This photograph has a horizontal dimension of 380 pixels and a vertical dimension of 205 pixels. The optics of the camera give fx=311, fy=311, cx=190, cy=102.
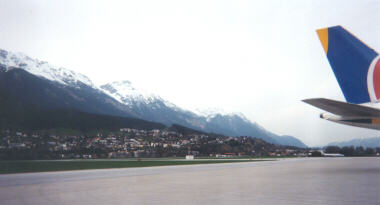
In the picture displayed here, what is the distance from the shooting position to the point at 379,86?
1468 centimetres

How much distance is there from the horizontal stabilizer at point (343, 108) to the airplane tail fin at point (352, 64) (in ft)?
2.54

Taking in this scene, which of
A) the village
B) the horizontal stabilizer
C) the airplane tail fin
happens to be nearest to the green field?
the village

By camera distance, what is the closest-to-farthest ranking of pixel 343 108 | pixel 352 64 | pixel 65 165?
pixel 343 108 → pixel 352 64 → pixel 65 165

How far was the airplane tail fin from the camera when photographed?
578 inches

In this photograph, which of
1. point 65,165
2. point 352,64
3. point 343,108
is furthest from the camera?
point 65,165

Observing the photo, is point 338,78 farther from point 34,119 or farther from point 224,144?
point 224,144

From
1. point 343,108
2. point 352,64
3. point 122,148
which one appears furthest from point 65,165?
point 122,148

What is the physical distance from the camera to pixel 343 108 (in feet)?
45.2

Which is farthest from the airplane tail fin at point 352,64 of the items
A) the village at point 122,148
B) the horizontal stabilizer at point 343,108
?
the village at point 122,148

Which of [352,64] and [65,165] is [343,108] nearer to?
[352,64]

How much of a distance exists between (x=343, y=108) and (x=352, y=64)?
2663 millimetres

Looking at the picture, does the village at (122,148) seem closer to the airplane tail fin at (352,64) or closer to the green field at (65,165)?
the green field at (65,165)

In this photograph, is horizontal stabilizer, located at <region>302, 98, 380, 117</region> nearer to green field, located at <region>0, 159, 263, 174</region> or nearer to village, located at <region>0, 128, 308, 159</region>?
green field, located at <region>0, 159, 263, 174</region>

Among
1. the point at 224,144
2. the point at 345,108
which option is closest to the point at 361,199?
the point at 345,108
